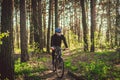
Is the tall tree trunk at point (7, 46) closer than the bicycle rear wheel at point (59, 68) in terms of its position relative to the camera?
Yes

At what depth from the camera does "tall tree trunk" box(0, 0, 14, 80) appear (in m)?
9.98

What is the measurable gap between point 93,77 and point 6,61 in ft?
12.1

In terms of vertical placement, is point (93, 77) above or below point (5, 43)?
below

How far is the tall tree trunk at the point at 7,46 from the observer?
998 cm

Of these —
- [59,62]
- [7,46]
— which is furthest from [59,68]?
[7,46]

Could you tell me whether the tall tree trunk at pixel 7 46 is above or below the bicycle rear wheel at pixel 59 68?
above

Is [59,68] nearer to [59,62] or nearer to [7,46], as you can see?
[59,62]

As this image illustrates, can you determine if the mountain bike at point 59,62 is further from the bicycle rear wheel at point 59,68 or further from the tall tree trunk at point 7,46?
the tall tree trunk at point 7,46

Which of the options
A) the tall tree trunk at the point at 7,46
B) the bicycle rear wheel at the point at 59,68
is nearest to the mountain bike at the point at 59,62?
the bicycle rear wheel at the point at 59,68

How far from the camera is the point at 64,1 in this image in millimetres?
37062

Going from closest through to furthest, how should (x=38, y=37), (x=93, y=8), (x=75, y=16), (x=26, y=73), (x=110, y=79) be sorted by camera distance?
(x=110, y=79)
(x=26, y=73)
(x=93, y=8)
(x=38, y=37)
(x=75, y=16)

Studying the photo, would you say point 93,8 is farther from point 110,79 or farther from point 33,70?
point 110,79

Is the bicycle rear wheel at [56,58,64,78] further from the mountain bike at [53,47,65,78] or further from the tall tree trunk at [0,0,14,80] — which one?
the tall tree trunk at [0,0,14,80]

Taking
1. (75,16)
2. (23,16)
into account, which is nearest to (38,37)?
(23,16)
